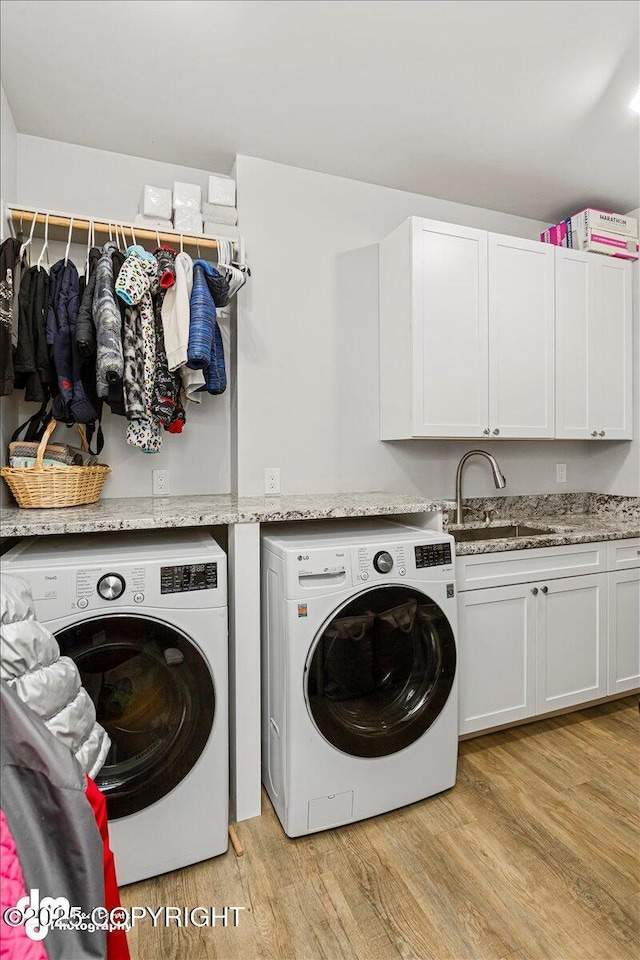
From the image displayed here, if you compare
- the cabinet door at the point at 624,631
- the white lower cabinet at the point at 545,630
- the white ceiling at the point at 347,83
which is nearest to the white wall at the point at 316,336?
the white ceiling at the point at 347,83

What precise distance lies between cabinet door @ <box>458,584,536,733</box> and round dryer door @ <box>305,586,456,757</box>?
314mm

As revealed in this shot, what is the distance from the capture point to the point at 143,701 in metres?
1.56

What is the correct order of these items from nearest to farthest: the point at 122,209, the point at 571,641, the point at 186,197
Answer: the point at 186,197 < the point at 122,209 < the point at 571,641

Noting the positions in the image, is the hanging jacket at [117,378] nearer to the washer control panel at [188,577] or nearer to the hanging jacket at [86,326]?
the hanging jacket at [86,326]

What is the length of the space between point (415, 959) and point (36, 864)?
1032 millimetres

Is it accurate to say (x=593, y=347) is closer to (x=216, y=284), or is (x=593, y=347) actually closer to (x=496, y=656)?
(x=496, y=656)

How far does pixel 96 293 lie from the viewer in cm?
188

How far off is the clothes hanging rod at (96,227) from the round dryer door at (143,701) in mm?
1500

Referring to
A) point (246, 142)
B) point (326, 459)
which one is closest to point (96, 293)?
point (246, 142)

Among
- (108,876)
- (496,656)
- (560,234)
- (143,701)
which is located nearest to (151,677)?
(143,701)

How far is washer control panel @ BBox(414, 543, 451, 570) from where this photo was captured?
Result: 1848 mm

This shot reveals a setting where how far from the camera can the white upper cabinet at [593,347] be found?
2693 millimetres

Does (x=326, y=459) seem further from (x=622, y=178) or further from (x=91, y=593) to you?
(x=622, y=178)

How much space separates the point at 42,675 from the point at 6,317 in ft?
4.29
